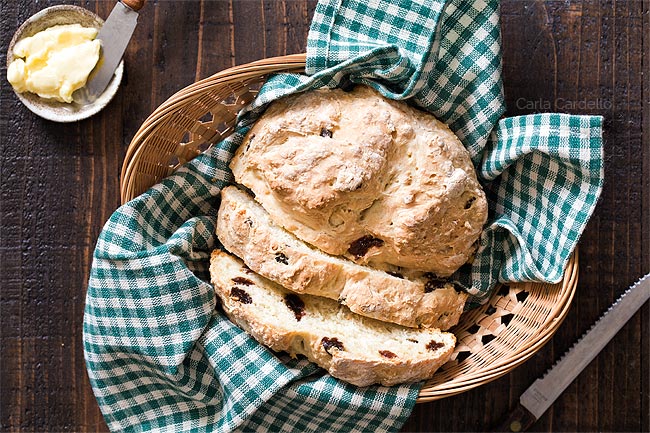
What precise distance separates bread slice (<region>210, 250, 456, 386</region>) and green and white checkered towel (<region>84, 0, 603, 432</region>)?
6cm

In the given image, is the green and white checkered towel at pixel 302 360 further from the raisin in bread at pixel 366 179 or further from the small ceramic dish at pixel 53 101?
the small ceramic dish at pixel 53 101

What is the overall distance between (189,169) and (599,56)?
1.44 metres

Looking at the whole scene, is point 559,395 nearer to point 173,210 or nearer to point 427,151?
point 427,151

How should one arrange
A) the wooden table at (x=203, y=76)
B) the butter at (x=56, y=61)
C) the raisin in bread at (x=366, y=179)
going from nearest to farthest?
1. the raisin in bread at (x=366, y=179)
2. the butter at (x=56, y=61)
3. the wooden table at (x=203, y=76)

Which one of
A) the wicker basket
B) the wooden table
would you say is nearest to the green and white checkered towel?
the wicker basket

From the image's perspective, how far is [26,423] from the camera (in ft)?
7.45

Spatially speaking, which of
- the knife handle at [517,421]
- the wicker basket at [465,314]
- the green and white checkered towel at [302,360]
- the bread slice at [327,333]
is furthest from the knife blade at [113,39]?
the knife handle at [517,421]

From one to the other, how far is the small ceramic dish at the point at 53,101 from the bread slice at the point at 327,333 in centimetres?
69

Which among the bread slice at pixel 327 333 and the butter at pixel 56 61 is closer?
the bread slice at pixel 327 333

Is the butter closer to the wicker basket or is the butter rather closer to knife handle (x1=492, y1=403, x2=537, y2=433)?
the wicker basket

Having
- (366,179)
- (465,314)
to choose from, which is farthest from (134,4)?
(465,314)

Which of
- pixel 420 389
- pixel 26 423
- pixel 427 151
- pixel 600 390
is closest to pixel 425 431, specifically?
pixel 420 389

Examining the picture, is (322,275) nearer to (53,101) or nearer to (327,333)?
(327,333)

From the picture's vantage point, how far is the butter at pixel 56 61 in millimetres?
2053
